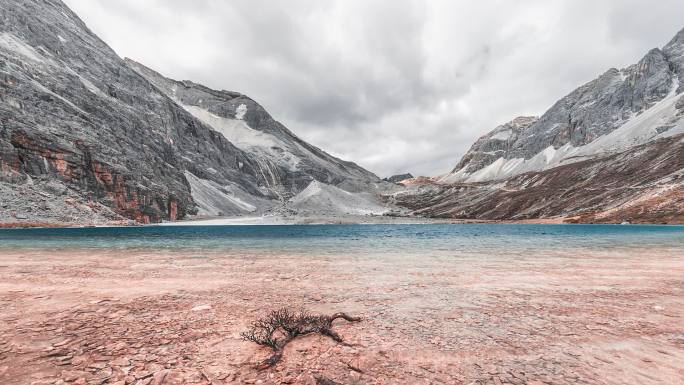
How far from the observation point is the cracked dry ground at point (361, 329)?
5957mm

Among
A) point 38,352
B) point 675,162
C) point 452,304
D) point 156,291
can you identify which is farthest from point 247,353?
point 675,162

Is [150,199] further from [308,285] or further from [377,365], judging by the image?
[377,365]

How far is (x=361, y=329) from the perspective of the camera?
27.7 ft

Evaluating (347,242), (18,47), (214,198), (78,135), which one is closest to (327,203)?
(214,198)

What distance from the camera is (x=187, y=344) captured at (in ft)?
23.8

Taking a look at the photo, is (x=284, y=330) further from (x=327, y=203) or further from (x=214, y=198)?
(x=214, y=198)

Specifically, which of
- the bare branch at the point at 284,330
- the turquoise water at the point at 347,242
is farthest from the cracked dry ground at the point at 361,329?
the turquoise water at the point at 347,242

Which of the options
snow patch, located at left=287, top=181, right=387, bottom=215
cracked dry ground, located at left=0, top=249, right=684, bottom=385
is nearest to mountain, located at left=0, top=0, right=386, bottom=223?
snow patch, located at left=287, top=181, right=387, bottom=215

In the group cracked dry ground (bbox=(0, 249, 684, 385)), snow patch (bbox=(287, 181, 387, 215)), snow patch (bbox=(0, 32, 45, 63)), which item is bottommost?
cracked dry ground (bbox=(0, 249, 684, 385))

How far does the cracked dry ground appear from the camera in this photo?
5.96m

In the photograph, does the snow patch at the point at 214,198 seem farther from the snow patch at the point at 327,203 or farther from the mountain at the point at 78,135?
the snow patch at the point at 327,203

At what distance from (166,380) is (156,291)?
8.50 metres

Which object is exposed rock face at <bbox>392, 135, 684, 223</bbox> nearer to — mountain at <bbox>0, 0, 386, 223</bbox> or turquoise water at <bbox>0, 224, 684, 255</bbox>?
turquoise water at <bbox>0, 224, 684, 255</bbox>

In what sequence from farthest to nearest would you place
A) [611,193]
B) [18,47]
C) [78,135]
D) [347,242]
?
[611,193]
[18,47]
[78,135]
[347,242]
